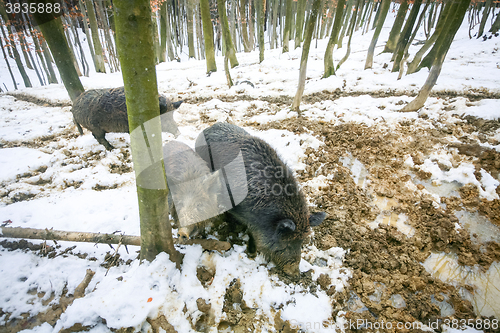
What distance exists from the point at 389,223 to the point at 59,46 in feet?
29.6

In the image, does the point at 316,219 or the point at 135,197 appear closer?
the point at 316,219

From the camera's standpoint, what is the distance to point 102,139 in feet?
17.5

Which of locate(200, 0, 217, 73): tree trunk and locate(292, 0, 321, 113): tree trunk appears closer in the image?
locate(292, 0, 321, 113): tree trunk

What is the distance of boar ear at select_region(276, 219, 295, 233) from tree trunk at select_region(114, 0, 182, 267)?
4.28 ft

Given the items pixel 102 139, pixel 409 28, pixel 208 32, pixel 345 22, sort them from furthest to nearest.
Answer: pixel 345 22 → pixel 208 32 → pixel 409 28 → pixel 102 139

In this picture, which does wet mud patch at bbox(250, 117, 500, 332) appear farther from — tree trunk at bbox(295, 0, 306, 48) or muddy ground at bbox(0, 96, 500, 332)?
tree trunk at bbox(295, 0, 306, 48)
